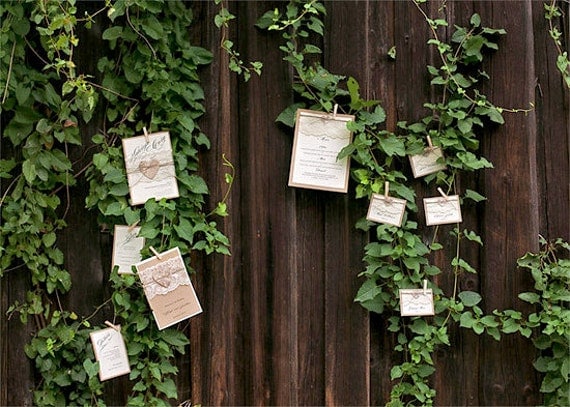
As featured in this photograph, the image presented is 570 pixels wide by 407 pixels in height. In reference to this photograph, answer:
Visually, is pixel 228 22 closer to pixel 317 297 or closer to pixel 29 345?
pixel 317 297

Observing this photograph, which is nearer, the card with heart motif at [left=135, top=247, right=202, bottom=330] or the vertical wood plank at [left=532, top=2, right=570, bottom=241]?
the card with heart motif at [left=135, top=247, right=202, bottom=330]


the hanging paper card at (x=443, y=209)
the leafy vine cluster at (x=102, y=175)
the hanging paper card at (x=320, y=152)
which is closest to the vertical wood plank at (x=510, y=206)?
the hanging paper card at (x=443, y=209)

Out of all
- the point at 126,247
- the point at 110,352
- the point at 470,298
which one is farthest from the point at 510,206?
the point at 110,352

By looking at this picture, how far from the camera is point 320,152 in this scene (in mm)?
1777

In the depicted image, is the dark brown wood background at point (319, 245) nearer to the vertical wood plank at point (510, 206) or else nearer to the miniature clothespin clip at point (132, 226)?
the vertical wood plank at point (510, 206)

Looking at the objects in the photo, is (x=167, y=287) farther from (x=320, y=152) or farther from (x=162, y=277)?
(x=320, y=152)

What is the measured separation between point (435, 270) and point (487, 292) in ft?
0.62

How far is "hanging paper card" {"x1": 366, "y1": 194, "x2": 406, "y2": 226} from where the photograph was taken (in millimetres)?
1762

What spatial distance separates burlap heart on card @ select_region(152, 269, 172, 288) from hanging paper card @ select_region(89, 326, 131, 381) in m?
0.21

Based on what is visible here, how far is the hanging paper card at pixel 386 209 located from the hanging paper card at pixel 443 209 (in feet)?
0.29

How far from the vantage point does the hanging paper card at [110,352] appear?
5.79 feet

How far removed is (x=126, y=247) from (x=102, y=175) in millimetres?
237

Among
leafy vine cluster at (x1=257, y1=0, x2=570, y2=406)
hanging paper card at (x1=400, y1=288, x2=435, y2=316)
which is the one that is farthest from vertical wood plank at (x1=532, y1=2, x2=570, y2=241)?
hanging paper card at (x1=400, y1=288, x2=435, y2=316)

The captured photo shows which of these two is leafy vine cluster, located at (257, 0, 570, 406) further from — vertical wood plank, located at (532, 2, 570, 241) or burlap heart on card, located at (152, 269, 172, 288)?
burlap heart on card, located at (152, 269, 172, 288)
